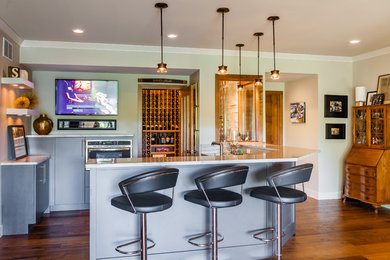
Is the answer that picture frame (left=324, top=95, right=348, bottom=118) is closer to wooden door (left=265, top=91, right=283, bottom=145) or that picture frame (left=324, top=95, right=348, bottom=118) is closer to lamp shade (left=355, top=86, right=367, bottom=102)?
lamp shade (left=355, top=86, right=367, bottom=102)

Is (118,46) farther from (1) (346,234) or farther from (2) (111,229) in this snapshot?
(1) (346,234)

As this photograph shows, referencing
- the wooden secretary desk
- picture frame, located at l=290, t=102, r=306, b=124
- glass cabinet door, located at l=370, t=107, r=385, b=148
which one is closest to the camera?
the wooden secretary desk

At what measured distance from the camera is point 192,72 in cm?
566

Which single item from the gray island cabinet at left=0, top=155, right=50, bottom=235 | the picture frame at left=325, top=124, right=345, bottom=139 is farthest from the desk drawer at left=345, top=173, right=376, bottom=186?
the gray island cabinet at left=0, top=155, right=50, bottom=235

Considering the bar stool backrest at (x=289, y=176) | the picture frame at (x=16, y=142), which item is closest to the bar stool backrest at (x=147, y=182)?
the bar stool backrest at (x=289, y=176)

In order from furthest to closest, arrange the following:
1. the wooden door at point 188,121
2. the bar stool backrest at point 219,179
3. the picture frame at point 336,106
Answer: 1. the picture frame at point 336,106
2. the wooden door at point 188,121
3. the bar stool backrest at point 219,179

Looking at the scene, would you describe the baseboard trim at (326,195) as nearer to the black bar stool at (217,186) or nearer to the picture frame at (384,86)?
the picture frame at (384,86)

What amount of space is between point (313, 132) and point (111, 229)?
14.5 ft

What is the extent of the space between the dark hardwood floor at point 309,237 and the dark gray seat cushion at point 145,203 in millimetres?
1135

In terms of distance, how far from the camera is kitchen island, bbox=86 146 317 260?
9.29 feet

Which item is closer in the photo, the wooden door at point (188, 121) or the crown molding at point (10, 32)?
the crown molding at point (10, 32)

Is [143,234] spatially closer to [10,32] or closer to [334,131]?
[10,32]

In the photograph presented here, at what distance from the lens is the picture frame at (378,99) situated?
5184 millimetres

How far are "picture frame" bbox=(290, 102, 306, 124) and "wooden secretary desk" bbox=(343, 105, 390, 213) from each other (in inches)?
38.2
